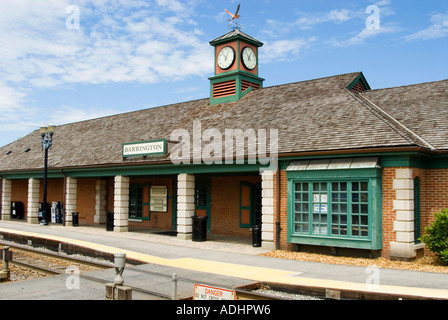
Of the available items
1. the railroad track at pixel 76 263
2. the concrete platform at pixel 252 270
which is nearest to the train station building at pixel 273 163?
the concrete platform at pixel 252 270

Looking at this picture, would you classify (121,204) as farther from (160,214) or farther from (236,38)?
(236,38)

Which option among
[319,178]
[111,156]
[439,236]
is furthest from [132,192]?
[439,236]

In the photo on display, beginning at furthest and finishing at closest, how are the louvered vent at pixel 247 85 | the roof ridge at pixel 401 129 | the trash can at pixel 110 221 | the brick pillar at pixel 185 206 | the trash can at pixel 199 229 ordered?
the louvered vent at pixel 247 85, the trash can at pixel 110 221, the brick pillar at pixel 185 206, the trash can at pixel 199 229, the roof ridge at pixel 401 129

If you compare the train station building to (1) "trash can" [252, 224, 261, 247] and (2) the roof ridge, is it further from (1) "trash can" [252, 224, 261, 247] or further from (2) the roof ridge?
(1) "trash can" [252, 224, 261, 247]

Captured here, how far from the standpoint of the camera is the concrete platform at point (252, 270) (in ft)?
27.2

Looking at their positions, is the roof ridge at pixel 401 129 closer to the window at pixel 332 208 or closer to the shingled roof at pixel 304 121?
the shingled roof at pixel 304 121

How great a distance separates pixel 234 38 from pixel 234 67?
1445 mm

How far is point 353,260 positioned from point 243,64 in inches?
485

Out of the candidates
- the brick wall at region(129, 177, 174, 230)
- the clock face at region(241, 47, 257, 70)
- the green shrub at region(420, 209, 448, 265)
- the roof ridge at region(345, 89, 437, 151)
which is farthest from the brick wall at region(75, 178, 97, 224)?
the green shrub at region(420, 209, 448, 265)

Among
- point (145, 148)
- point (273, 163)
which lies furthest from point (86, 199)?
point (273, 163)

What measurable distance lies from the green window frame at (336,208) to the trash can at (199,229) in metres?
4.10

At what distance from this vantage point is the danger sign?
5.38 m

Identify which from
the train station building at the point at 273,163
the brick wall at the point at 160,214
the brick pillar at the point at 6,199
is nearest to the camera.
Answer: the train station building at the point at 273,163

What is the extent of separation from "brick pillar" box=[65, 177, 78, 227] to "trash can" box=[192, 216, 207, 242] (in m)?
9.06
